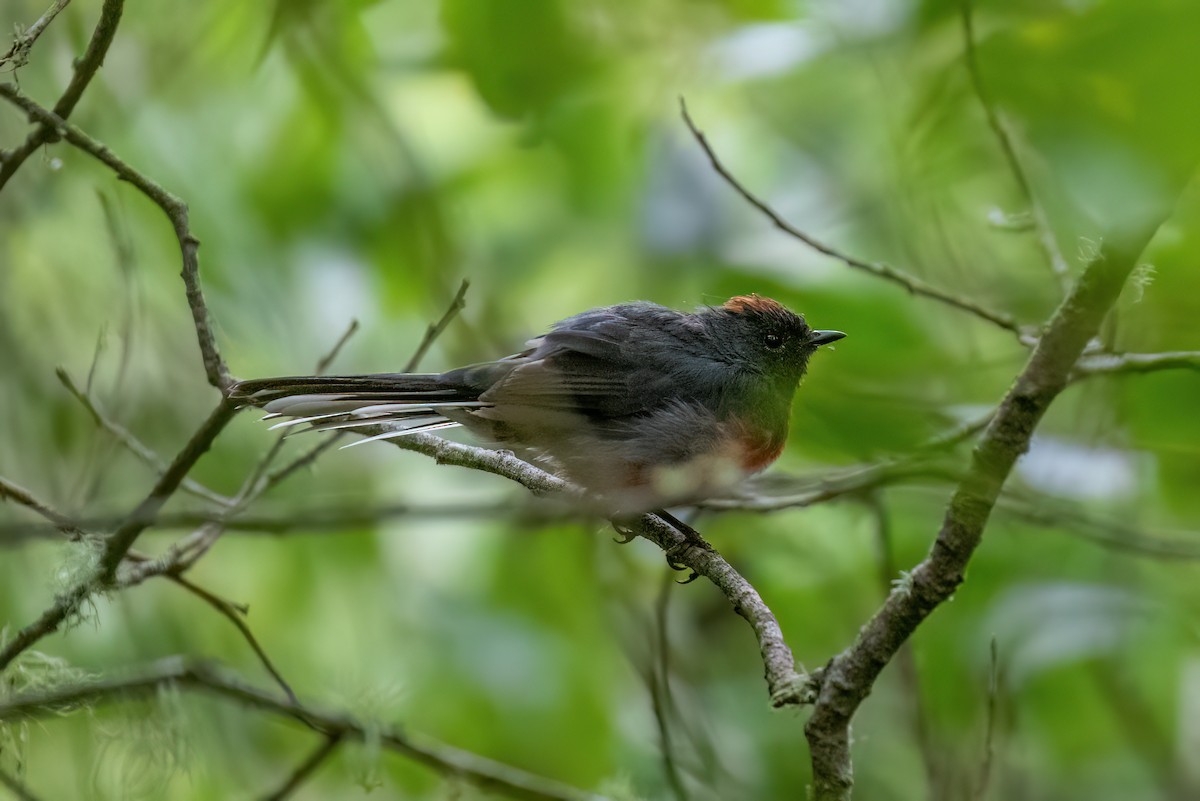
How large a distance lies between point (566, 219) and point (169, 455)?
2090mm

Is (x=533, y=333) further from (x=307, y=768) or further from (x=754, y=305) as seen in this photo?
(x=307, y=768)

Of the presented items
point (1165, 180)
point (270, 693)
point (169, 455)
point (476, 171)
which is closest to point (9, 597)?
point (169, 455)

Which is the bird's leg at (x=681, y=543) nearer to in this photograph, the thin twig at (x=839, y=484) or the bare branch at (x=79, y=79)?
the thin twig at (x=839, y=484)

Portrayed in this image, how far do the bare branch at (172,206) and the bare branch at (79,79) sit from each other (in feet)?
0.11

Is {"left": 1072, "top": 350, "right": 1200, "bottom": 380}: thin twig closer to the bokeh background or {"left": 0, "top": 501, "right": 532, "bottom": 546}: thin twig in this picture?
the bokeh background

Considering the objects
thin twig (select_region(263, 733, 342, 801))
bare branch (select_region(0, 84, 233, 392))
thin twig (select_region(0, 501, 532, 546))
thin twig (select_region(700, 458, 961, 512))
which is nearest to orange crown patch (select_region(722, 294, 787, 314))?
thin twig (select_region(700, 458, 961, 512))

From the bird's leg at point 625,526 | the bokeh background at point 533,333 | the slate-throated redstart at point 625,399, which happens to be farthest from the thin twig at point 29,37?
the bird's leg at point 625,526

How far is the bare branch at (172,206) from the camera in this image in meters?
2.92

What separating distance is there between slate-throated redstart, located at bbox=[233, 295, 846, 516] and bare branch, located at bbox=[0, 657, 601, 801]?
827 mm

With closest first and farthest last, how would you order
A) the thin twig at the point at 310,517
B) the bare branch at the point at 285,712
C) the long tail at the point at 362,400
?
the thin twig at the point at 310,517 → the bare branch at the point at 285,712 → the long tail at the point at 362,400

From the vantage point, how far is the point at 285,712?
335 centimetres

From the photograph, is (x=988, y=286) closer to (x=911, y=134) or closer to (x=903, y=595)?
(x=911, y=134)

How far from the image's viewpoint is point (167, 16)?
492 centimetres

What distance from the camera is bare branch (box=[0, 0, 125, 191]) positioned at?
2770 millimetres
